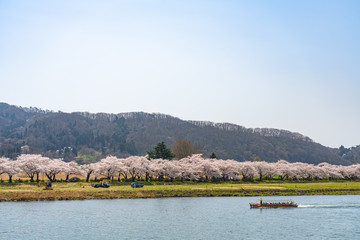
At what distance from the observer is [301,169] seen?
13512cm

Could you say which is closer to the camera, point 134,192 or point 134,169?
point 134,192

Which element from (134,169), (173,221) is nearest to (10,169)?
(134,169)

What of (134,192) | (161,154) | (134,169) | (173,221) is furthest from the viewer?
(161,154)

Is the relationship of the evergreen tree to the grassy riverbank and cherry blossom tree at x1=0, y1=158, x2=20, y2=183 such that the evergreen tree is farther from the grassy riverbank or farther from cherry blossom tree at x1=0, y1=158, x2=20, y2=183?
the grassy riverbank

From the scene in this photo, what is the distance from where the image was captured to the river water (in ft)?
133

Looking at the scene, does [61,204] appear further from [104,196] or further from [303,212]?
[303,212]

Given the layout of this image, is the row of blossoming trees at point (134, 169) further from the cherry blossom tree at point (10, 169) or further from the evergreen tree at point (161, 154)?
the evergreen tree at point (161, 154)

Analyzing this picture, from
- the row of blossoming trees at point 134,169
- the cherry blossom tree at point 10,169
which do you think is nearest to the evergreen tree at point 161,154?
the row of blossoming trees at point 134,169

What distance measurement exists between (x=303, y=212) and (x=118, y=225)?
1100 inches

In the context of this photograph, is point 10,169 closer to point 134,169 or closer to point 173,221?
point 134,169

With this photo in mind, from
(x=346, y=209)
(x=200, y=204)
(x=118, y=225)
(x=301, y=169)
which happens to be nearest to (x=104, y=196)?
(x=200, y=204)

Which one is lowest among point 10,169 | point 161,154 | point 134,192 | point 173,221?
point 173,221

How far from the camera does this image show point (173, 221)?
48656mm

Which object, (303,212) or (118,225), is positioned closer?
(118,225)
